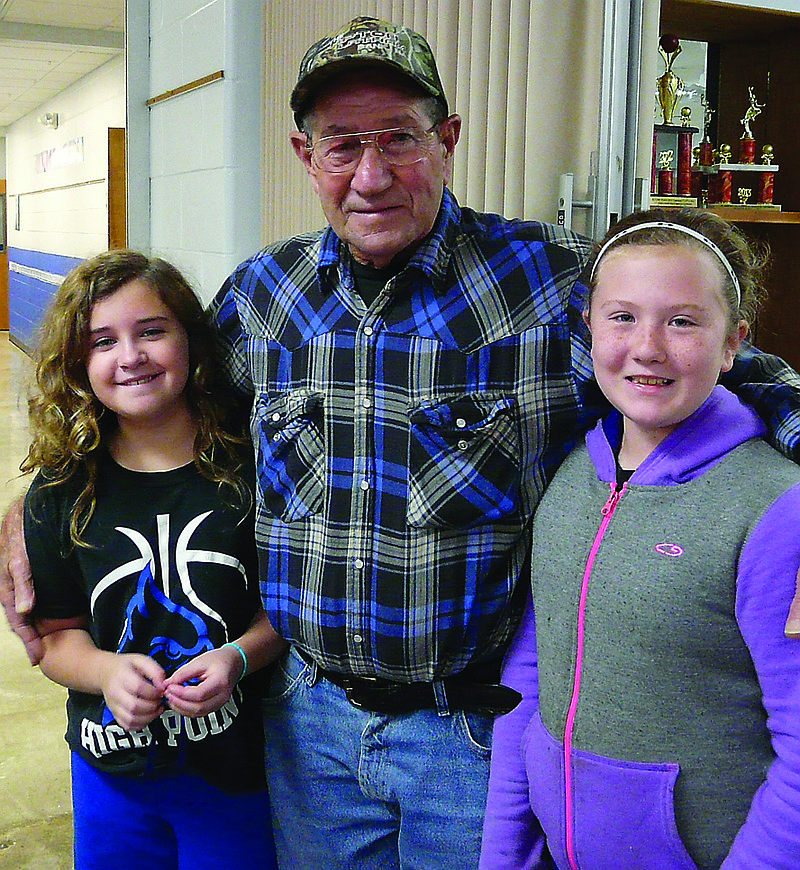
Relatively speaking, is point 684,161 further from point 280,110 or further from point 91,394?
point 91,394

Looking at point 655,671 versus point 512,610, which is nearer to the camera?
point 655,671

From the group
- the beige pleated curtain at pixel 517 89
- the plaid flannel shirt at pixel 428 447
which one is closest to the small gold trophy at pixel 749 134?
the beige pleated curtain at pixel 517 89

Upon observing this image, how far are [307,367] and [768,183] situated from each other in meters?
2.11

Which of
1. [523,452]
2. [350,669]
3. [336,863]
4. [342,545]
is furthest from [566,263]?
[336,863]

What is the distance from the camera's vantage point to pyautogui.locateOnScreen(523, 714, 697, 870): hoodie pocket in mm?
1174

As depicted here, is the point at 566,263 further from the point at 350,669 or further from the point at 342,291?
the point at 350,669

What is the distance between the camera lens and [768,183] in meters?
3.10

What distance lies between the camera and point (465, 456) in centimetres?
145

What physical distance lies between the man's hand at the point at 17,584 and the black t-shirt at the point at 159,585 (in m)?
0.02

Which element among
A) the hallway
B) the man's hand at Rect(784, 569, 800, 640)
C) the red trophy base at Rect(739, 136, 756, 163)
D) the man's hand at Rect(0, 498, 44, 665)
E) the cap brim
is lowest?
the hallway

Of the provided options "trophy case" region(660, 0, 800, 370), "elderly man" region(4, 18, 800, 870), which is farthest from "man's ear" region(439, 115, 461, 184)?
"trophy case" region(660, 0, 800, 370)

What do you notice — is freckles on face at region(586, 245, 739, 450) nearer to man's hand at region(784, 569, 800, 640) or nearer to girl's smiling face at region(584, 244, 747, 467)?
girl's smiling face at region(584, 244, 747, 467)

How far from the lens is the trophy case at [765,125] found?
3.01m

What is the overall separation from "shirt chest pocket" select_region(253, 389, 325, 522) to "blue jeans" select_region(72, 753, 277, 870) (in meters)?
0.50
